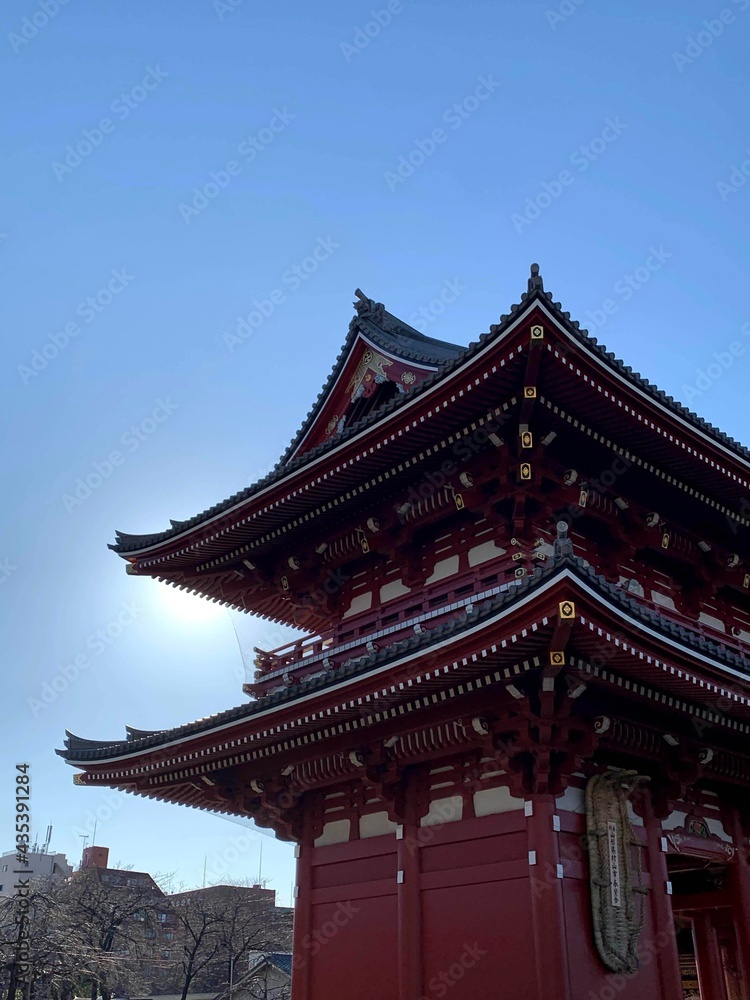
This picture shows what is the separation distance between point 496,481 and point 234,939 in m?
40.9

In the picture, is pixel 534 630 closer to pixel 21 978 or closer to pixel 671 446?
pixel 671 446

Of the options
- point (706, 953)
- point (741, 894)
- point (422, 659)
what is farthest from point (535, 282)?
point (706, 953)

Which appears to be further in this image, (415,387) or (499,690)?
(415,387)

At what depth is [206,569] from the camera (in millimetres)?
17641

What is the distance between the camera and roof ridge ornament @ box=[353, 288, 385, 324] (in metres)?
18.4

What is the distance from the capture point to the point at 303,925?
45.7 feet

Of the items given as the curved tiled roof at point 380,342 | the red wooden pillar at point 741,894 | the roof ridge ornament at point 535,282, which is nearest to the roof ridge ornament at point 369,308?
the curved tiled roof at point 380,342

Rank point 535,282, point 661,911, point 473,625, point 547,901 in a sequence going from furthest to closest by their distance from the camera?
point 661,911 < point 535,282 < point 547,901 < point 473,625

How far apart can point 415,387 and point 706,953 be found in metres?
12.0

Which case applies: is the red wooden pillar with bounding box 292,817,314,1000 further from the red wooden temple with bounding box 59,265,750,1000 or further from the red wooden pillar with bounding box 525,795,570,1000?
the red wooden pillar with bounding box 525,795,570,1000

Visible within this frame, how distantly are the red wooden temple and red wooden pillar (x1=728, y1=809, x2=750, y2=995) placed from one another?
47 millimetres

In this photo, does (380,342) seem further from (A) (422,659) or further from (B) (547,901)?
(B) (547,901)

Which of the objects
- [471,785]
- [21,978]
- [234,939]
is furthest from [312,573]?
[234,939]

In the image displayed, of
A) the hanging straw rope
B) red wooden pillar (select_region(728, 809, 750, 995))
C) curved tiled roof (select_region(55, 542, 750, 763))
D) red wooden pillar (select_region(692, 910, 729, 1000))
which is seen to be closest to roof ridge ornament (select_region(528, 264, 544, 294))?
curved tiled roof (select_region(55, 542, 750, 763))
